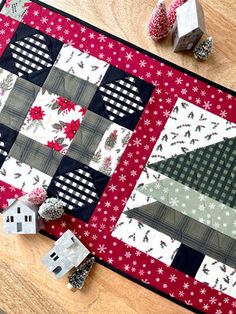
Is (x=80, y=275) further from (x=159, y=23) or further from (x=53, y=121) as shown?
(x=159, y=23)

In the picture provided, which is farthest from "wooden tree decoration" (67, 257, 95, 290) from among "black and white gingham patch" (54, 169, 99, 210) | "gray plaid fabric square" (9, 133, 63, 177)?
"gray plaid fabric square" (9, 133, 63, 177)

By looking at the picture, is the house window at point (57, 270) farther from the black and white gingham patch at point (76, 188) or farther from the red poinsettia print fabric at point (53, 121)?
the red poinsettia print fabric at point (53, 121)

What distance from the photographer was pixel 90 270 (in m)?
1.37

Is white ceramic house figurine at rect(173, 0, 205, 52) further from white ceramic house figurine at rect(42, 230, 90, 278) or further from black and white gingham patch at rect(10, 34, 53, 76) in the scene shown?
white ceramic house figurine at rect(42, 230, 90, 278)

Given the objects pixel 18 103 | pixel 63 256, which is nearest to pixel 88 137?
pixel 18 103

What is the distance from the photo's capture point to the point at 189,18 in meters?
1.33

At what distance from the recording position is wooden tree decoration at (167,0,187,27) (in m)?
1.39

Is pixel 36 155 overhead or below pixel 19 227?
overhead

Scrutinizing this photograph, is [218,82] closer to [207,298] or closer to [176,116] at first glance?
[176,116]

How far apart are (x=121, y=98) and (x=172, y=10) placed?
1.01ft

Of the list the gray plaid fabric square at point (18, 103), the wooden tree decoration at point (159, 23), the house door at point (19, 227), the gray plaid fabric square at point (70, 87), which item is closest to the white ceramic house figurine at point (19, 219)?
the house door at point (19, 227)

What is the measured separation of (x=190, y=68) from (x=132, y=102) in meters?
0.21

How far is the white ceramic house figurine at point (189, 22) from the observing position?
1317mm

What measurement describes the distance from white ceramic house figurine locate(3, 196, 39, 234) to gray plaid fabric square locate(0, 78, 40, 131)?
26cm
